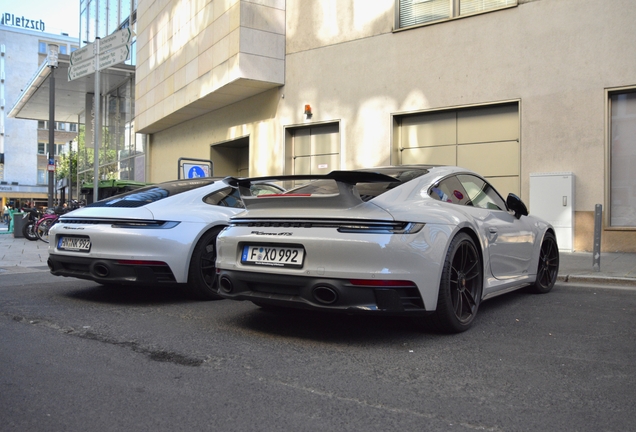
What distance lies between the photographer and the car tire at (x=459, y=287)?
3998 mm

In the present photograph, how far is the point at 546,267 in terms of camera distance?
627cm

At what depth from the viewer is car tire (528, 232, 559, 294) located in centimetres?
613

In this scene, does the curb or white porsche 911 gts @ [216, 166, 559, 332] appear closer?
white porsche 911 gts @ [216, 166, 559, 332]

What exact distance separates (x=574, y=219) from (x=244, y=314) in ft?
27.5

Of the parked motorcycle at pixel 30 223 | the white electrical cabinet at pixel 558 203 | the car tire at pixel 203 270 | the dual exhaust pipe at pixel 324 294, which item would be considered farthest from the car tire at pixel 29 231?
the dual exhaust pipe at pixel 324 294

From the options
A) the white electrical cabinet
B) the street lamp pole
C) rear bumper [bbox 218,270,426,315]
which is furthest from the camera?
the street lamp pole

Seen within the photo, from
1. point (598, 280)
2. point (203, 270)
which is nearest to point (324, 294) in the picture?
point (203, 270)

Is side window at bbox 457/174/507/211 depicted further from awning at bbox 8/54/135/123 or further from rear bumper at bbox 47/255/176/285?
awning at bbox 8/54/135/123

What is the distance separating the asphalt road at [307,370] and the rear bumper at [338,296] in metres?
0.28

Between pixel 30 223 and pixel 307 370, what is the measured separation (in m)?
16.9

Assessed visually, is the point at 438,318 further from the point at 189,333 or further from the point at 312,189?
the point at 189,333

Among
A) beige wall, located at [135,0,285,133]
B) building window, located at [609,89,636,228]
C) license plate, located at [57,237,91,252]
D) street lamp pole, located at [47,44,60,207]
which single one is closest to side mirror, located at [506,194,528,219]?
license plate, located at [57,237,91,252]

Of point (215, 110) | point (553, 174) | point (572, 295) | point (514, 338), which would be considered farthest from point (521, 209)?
point (215, 110)

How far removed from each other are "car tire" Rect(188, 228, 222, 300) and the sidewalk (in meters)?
4.51
